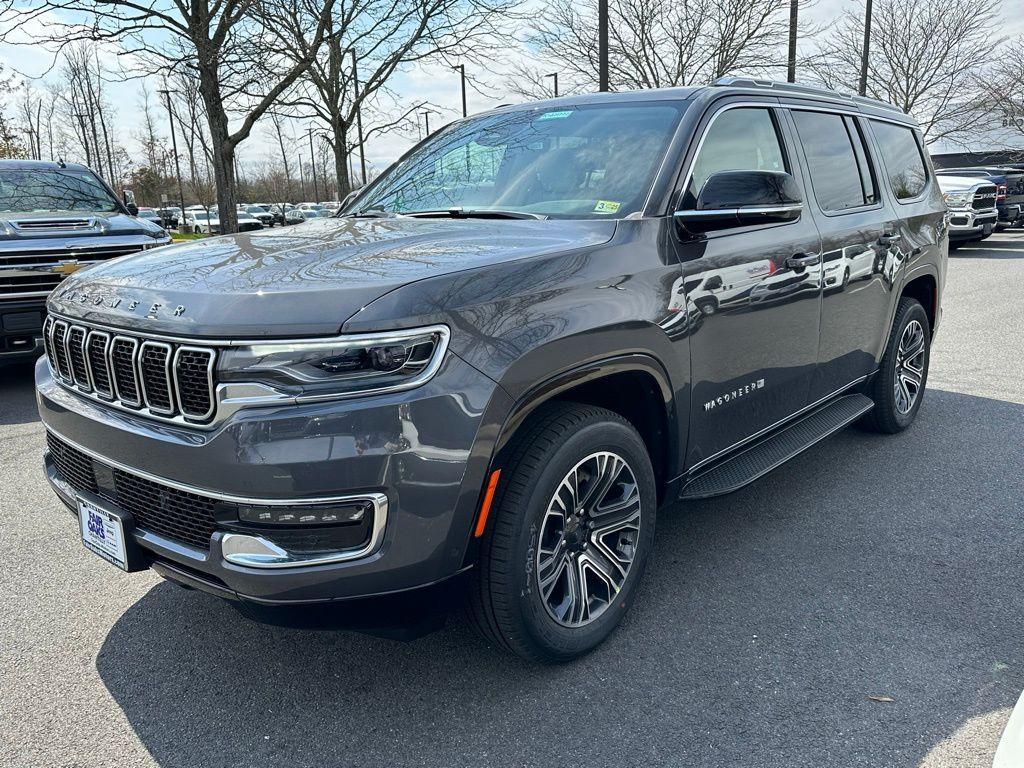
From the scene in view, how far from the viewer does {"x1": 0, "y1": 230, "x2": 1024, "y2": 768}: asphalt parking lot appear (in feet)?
7.80

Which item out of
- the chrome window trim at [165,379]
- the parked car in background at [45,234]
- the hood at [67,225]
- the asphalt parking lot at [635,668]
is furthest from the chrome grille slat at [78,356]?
the hood at [67,225]

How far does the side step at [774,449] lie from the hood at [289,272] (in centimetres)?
113

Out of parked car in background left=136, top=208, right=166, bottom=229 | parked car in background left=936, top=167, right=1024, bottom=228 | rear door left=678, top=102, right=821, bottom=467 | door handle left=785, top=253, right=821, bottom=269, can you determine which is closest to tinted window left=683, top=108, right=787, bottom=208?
rear door left=678, top=102, right=821, bottom=467

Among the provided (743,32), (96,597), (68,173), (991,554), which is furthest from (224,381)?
(743,32)

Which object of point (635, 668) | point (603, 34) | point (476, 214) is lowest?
point (635, 668)

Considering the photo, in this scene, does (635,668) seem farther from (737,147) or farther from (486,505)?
(737,147)

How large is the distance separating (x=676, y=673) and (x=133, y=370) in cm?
193

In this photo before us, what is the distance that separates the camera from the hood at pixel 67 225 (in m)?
6.68

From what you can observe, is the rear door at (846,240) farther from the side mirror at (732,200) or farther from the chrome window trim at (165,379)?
the chrome window trim at (165,379)

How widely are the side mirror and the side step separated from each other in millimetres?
1014

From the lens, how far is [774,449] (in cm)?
372

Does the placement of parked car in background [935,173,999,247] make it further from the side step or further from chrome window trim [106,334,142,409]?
chrome window trim [106,334,142,409]

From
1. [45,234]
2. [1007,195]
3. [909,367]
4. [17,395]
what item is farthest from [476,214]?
[1007,195]

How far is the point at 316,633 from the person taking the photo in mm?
2977
